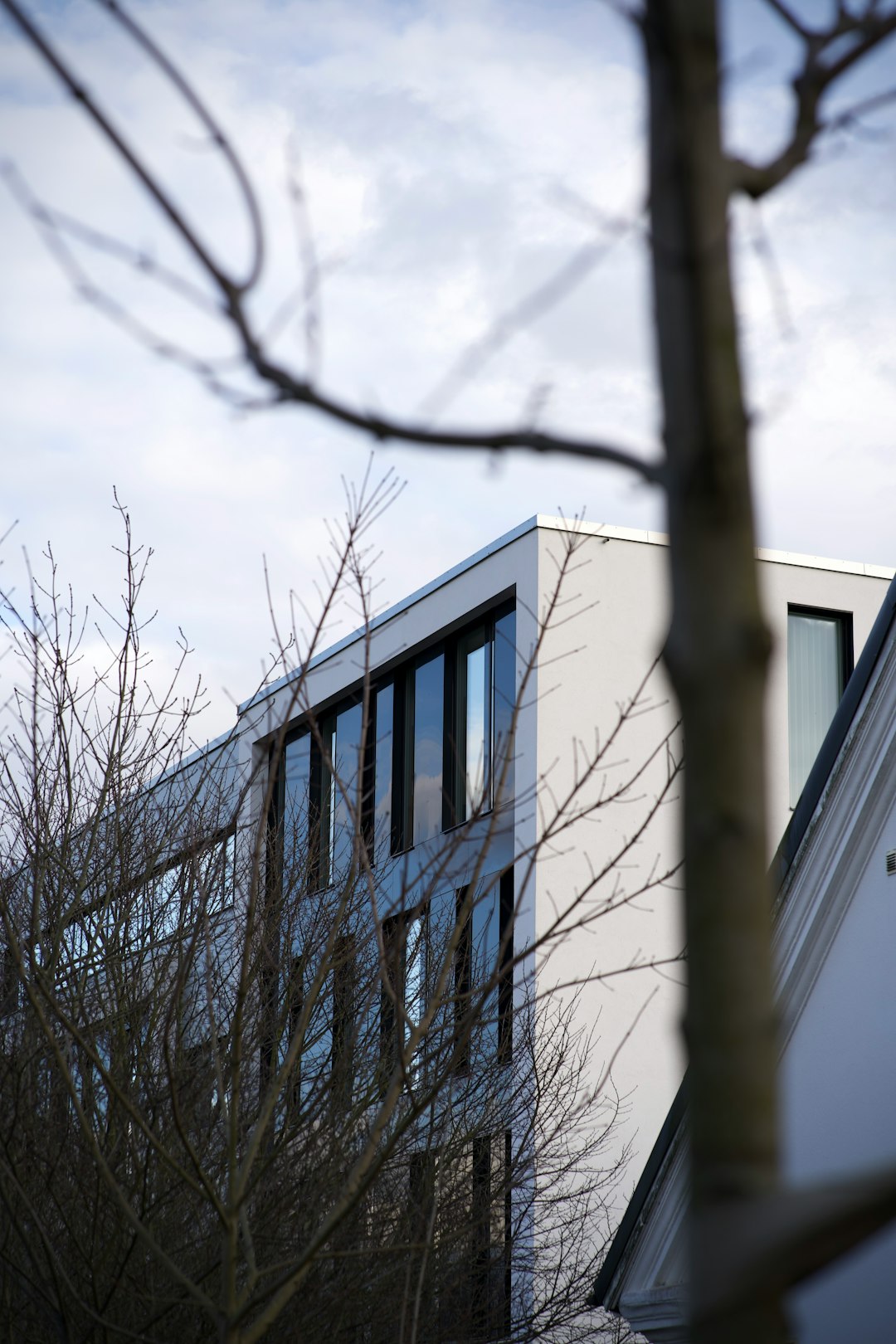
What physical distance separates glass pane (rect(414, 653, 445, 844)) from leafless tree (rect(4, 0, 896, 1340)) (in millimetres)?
18314

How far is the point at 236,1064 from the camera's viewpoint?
13.5 feet

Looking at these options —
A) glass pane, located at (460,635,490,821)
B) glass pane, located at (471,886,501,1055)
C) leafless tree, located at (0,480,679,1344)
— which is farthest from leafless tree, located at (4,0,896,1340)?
glass pane, located at (460,635,490,821)

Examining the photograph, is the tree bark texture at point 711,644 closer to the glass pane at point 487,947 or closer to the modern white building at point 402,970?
the modern white building at point 402,970

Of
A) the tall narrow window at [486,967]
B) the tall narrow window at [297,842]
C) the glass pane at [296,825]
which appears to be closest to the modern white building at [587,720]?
the tall narrow window at [486,967]

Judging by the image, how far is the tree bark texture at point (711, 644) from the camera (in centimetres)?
133

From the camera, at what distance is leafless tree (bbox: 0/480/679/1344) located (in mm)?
4434

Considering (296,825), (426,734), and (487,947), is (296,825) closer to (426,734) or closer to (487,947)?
(487,947)

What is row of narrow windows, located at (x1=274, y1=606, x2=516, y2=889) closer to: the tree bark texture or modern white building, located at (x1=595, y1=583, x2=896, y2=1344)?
modern white building, located at (x1=595, y1=583, x2=896, y2=1344)

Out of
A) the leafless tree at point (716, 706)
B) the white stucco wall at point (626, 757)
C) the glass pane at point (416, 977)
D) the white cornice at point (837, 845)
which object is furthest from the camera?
the white stucco wall at point (626, 757)

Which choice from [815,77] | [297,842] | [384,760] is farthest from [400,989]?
[384,760]

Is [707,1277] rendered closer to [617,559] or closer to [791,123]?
[791,123]

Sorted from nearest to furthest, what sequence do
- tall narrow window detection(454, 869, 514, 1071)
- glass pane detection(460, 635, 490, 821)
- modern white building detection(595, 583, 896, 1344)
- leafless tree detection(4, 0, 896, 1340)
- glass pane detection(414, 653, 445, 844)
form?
leafless tree detection(4, 0, 896, 1340) < modern white building detection(595, 583, 896, 1344) < tall narrow window detection(454, 869, 514, 1071) < glass pane detection(460, 635, 490, 821) < glass pane detection(414, 653, 445, 844)

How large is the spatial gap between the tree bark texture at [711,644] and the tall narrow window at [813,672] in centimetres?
1863

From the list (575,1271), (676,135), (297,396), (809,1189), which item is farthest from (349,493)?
(575,1271)
